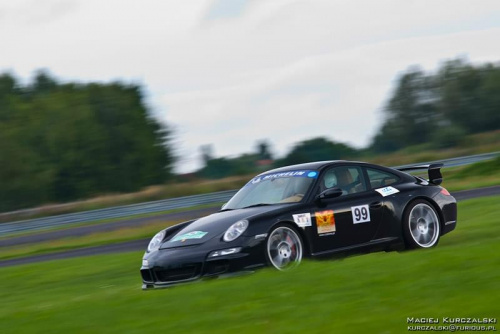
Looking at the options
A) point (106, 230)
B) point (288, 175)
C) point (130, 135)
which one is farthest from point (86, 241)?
point (130, 135)

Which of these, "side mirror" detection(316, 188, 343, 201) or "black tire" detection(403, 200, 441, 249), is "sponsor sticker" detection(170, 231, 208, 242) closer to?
"side mirror" detection(316, 188, 343, 201)

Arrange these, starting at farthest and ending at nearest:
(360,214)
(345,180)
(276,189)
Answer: (345,180) < (276,189) < (360,214)

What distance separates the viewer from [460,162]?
2848 centimetres

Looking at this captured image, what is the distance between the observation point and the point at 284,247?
31.3 ft

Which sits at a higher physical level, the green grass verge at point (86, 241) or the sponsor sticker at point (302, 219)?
the sponsor sticker at point (302, 219)

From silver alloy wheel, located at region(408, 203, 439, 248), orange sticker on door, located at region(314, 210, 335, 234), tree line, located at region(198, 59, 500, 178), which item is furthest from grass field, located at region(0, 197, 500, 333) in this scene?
tree line, located at region(198, 59, 500, 178)

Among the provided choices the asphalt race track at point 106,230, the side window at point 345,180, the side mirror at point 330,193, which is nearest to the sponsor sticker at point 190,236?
the side mirror at point 330,193

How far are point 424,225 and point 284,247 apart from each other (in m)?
2.18

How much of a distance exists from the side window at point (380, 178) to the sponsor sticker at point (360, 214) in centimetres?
43

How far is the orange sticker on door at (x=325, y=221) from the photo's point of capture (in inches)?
388

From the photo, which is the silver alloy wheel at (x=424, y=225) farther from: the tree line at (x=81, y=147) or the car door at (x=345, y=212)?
the tree line at (x=81, y=147)

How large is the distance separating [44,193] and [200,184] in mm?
11508

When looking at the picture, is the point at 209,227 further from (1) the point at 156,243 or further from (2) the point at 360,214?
(2) the point at 360,214

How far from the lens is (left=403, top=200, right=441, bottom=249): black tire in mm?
10570
